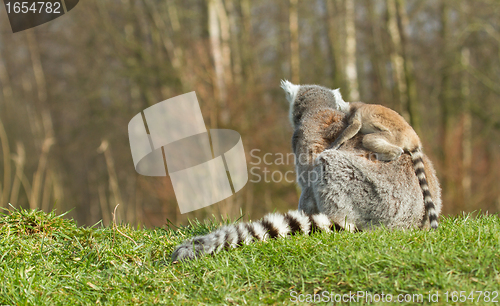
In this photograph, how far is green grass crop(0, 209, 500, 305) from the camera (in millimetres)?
2221

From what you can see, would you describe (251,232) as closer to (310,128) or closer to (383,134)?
(310,128)

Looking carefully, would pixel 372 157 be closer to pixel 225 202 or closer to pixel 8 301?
pixel 8 301

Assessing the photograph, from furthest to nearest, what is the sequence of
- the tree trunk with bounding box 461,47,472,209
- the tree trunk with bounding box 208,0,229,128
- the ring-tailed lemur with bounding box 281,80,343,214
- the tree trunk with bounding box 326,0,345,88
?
the tree trunk with bounding box 326,0,345,88 < the tree trunk with bounding box 461,47,472,209 < the tree trunk with bounding box 208,0,229,128 < the ring-tailed lemur with bounding box 281,80,343,214

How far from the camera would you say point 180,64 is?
11742 mm

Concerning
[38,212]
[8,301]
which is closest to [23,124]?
[38,212]

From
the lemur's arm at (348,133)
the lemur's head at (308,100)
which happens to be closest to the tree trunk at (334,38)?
the lemur's head at (308,100)

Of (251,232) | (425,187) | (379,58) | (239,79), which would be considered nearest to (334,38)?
(379,58)

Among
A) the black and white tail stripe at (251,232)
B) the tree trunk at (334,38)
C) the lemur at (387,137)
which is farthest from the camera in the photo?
the tree trunk at (334,38)

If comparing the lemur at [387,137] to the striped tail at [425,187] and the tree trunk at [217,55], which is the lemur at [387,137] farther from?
the tree trunk at [217,55]

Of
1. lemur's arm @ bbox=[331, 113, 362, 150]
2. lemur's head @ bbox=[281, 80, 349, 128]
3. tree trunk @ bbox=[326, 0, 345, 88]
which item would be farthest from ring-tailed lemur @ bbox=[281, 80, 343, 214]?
tree trunk @ bbox=[326, 0, 345, 88]

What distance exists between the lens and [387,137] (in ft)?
12.1

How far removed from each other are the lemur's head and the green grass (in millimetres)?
1750

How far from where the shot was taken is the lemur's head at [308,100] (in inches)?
172

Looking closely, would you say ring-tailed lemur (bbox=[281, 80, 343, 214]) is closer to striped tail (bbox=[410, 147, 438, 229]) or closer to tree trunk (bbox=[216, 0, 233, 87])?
striped tail (bbox=[410, 147, 438, 229])
